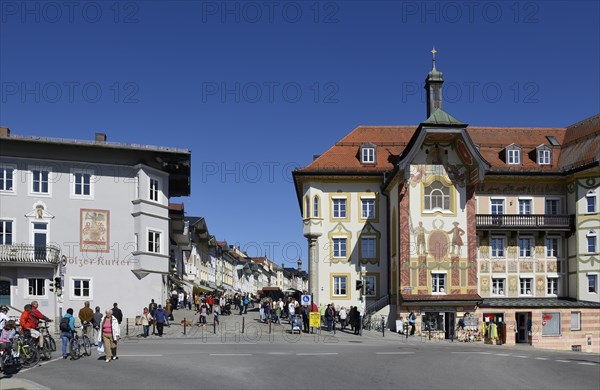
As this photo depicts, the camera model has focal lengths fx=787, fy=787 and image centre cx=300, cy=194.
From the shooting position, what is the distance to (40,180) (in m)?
47.0

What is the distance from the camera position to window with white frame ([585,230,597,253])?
2131 inches

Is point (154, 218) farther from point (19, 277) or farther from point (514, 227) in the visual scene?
point (514, 227)

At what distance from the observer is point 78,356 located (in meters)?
26.0

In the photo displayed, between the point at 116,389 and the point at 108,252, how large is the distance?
3031 centimetres

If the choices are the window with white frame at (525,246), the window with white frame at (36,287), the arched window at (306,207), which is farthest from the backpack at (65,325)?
the window with white frame at (525,246)

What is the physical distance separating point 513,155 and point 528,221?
551cm

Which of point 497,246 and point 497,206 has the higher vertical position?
point 497,206

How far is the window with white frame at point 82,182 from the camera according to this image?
4778 centimetres

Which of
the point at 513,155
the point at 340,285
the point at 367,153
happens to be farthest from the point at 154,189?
the point at 513,155

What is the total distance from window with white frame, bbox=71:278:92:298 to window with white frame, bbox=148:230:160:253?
438cm

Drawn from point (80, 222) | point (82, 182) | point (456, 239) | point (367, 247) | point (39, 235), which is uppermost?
point (82, 182)

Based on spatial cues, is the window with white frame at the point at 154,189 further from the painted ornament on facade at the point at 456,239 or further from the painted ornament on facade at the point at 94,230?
the painted ornament on facade at the point at 456,239

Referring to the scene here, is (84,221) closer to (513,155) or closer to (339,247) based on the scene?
(339,247)

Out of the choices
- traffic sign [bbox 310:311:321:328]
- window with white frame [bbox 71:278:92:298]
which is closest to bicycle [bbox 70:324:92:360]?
traffic sign [bbox 310:311:321:328]
